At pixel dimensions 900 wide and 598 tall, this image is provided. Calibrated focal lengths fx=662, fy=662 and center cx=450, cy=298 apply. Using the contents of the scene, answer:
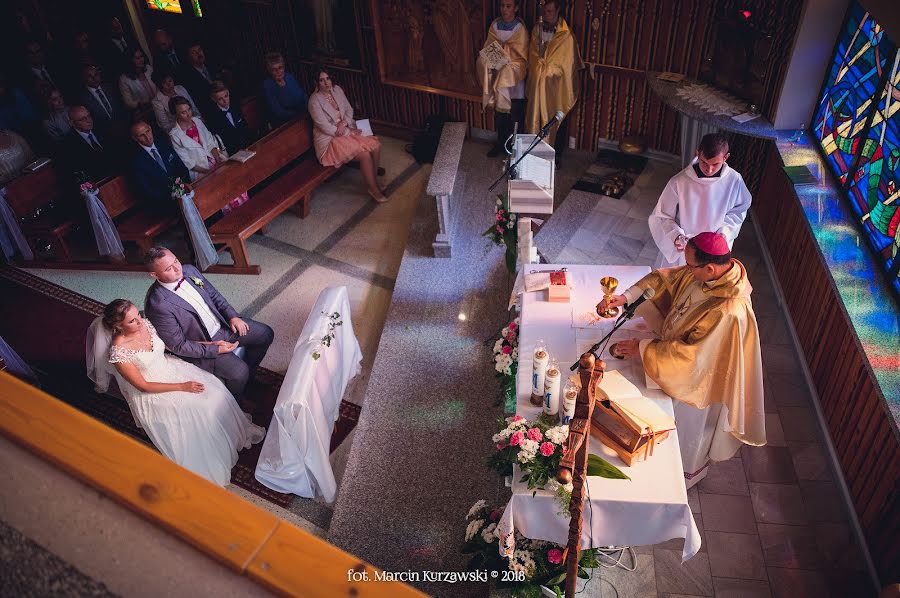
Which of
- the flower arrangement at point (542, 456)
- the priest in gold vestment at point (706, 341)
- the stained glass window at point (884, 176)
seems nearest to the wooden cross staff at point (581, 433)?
the flower arrangement at point (542, 456)

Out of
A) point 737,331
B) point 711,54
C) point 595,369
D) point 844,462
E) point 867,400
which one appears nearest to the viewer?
point 595,369

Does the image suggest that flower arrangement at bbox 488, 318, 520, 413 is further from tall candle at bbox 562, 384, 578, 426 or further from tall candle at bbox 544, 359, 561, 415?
tall candle at bbox 562, 384, 578, 426

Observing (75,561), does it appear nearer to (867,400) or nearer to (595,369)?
(595,369)

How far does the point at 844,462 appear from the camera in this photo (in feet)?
14.4

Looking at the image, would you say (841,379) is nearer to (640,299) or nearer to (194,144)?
(640,299)

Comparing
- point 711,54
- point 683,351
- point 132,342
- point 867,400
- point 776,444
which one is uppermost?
point 711,54

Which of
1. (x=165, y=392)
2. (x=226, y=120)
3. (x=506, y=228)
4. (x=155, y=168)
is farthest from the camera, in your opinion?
(x=226, y=120)

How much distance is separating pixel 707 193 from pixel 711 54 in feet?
9.20

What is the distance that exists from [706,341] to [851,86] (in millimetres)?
3073

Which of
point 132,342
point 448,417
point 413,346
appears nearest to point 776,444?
point 448,417

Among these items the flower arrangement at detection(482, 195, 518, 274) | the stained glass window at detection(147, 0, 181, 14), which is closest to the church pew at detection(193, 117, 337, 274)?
the flower arrangement at detection(482, 195, 518, 274)

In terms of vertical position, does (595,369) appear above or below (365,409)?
above

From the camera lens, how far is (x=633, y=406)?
3.37m

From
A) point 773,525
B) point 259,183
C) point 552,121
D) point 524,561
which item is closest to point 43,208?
point 259,183
